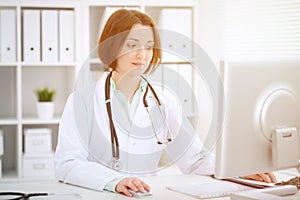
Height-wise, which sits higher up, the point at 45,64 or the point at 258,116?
the point at 45,64

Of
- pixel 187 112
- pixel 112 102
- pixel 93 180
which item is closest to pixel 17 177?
pixel 187 112

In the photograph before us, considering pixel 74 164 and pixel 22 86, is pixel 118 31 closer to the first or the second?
pixel 74 164

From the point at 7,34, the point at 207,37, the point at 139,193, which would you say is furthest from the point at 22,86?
the point at 139,193

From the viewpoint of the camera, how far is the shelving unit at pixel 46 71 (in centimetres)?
325

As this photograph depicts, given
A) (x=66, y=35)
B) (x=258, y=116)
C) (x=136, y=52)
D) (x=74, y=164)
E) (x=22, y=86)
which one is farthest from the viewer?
(x=22, y=86)

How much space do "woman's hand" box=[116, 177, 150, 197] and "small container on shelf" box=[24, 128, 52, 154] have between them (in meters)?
1.76

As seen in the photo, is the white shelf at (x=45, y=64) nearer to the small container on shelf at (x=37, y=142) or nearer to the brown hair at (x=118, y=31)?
the small container on shelf at (x=37, y=142)

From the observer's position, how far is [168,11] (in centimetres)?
344

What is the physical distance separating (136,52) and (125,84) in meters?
0.14

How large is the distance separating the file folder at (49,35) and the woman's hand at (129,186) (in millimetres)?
→ 1861

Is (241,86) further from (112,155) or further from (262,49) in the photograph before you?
(262,49)

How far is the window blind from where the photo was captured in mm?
2982

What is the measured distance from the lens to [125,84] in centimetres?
207

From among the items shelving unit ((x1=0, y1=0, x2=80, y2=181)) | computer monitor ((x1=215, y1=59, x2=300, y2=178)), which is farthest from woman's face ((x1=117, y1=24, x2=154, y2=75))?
shelving unit ((x1=0, y1=0, x2=80, y2=181))
